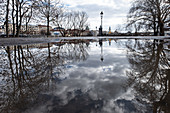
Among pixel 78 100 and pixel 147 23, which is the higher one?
pixel 147 23

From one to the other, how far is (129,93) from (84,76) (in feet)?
4.42

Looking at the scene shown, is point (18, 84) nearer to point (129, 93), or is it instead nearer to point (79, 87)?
point (79, 87)

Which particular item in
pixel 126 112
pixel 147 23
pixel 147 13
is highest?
pixel 147 13

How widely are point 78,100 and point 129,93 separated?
2.97 feet

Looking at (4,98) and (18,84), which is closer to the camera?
(4,98)

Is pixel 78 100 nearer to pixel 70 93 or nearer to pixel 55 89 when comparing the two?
pixel 70 93

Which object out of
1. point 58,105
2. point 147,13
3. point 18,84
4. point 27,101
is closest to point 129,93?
point 58,105

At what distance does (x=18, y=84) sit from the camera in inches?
110

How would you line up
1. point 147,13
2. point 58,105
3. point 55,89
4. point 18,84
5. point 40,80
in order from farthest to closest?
point 147,13 < point 40,80 < point 18,84 < point 55,89 < point 58,105

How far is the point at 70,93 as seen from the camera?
241cm

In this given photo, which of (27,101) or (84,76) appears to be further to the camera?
(84,76)

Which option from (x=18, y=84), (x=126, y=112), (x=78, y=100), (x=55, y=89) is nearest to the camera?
(x=126, y=112)

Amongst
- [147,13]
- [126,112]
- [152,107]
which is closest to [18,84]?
[126,112]

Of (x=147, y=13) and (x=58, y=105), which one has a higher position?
(x=147, y=13)
